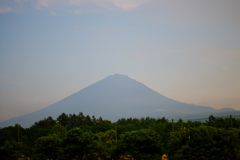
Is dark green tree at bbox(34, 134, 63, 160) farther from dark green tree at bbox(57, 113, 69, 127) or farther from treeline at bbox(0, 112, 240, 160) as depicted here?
dark green tree at bbox(57, 113, 69, 127)

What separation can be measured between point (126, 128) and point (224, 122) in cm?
481

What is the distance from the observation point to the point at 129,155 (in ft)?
31.4

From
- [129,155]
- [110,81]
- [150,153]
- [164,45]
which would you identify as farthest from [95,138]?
[110,81]

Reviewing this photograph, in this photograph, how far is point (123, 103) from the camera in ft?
524

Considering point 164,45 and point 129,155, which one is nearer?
point 129,155

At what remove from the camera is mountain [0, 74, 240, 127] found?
147m

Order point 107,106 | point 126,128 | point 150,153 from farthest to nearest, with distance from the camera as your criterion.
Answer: point 107,106
point 126,128
point 150,153

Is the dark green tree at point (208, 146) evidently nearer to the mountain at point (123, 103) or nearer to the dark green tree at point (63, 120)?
the dark green tree at point (63, 120)

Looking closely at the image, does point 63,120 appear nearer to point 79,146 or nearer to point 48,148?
point 48,148

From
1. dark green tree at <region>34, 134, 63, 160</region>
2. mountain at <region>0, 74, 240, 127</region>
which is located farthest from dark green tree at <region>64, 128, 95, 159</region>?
mountain at <region>0, 74, 240, 127</region>

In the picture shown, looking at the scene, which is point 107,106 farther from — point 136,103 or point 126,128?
point 126,128

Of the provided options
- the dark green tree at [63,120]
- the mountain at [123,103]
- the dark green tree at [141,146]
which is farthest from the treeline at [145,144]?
the mountain at [123,103]

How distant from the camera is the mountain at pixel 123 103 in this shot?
147375 mm

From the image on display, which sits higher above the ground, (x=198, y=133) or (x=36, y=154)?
(x=198, y=133)
